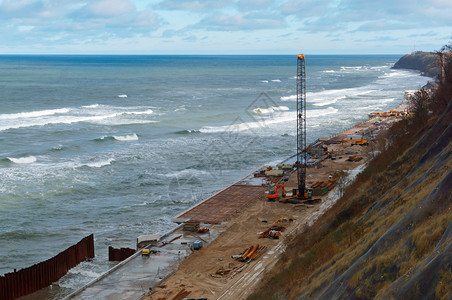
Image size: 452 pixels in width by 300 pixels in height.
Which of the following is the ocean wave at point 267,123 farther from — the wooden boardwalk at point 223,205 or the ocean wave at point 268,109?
the wooden boardwalk at point 223,205

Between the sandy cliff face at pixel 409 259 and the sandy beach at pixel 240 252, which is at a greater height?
the sandy cliff face at pixel 409 259

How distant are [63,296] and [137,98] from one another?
10077 centimetres

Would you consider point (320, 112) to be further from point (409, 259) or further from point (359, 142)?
point (409, 259)

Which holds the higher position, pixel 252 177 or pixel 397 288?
pixel 397 288

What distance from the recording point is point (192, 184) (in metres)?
52.9

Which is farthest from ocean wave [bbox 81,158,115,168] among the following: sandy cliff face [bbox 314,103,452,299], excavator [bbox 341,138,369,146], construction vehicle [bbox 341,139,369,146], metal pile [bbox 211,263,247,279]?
sandy cliff face [bbox 314,103,452,299]

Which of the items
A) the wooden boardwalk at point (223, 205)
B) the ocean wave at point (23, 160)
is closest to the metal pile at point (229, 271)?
the wooden boardwalk at point (223, 205)

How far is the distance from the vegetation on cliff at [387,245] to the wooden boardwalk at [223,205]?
10878mm

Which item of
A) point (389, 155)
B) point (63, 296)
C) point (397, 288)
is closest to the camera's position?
point (397, 288)

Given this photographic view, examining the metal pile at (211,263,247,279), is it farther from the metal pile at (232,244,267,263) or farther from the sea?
the sea

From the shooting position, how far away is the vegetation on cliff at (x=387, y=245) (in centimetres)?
1340

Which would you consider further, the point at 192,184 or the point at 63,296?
the point at 192,184

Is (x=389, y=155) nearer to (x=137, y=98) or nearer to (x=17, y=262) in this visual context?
(x=17, y=262)

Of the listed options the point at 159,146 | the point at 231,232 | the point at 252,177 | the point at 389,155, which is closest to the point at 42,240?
the point at 231,232
